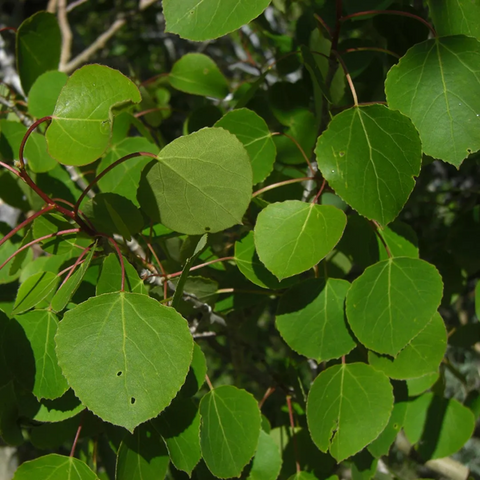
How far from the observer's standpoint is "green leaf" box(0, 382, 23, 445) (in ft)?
2.80

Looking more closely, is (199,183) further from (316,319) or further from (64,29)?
(64,29)

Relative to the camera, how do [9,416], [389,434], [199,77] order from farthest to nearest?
[199,77], [389,434], [9,416]

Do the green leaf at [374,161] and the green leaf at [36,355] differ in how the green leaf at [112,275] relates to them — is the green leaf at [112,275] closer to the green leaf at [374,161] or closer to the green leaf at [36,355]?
the green leaf at [36,355]

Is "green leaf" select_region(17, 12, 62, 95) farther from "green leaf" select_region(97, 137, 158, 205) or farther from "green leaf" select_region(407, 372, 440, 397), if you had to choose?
"green leaf" select_region(407, 372, 440, 397)

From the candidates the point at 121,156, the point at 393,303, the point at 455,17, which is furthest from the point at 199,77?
the point at 393,303

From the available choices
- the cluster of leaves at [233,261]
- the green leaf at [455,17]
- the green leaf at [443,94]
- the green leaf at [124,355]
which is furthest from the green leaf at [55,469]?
the green leaf at [455,17]

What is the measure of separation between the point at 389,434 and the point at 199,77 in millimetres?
812

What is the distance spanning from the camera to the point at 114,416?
0.64 m

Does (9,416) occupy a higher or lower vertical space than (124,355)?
lower

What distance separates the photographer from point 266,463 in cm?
90

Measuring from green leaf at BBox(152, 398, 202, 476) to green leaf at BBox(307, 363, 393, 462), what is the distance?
180 millimetres

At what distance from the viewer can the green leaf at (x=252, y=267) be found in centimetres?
82

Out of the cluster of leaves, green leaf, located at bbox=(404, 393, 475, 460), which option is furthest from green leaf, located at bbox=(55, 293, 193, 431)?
green leaf, located at bbox=(404, 393, 475, 460)

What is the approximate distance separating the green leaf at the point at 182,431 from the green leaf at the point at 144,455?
26mm
